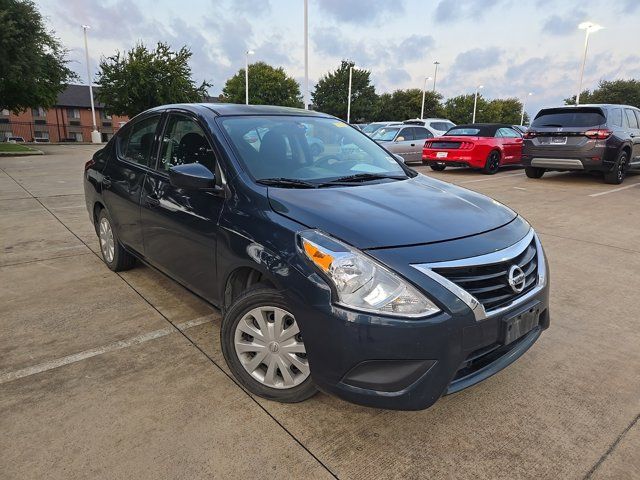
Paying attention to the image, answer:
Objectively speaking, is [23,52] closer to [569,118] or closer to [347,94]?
[569,118]

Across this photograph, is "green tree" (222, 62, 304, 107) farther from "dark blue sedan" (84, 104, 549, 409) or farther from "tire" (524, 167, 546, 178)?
"dark blue sedan" (84, 104, 549, 409)

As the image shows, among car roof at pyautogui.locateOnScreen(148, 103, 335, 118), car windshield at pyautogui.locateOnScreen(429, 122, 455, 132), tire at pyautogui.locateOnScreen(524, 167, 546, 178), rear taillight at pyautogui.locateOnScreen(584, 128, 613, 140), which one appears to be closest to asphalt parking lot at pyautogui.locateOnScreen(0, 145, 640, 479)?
car roof at pyautogui.locateOnScreen(148, 103, 335, 118)

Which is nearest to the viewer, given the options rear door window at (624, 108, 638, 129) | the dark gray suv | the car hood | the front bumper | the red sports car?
the front bumper

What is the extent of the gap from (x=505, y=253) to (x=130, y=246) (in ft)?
10.3

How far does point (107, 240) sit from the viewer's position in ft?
14.9

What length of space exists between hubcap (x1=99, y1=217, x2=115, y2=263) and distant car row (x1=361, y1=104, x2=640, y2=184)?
9743mm

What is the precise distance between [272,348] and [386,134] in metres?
13.8

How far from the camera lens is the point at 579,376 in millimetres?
2844

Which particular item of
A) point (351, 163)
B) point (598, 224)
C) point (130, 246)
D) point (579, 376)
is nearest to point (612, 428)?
point (579, 376)

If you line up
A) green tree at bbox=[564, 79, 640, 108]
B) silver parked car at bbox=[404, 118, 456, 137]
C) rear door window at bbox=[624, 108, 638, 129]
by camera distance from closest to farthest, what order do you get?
rear door window at bbox=[624, 108, 638, 129] → silver parked car at bbox=[404, 118, 456, 137] → green tree at bbox=[564, 79, 640, 108]

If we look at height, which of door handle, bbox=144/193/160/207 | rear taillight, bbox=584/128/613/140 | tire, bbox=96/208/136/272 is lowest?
tire, bbox=96/208/136/272

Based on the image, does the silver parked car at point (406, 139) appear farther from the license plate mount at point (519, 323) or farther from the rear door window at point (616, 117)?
the license plate mount at point (519, 323)

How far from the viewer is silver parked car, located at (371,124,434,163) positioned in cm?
1495

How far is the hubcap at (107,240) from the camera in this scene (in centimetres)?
442
